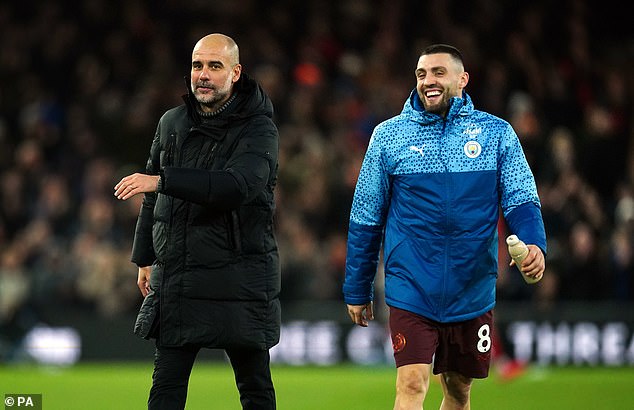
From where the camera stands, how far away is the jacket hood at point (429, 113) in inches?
270

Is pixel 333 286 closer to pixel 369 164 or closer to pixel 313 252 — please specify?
pixel 313 252

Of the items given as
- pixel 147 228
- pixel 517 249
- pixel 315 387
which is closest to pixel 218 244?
pixel 147 228

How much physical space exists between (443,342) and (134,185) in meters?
1.92

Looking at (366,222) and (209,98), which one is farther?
(366,222)

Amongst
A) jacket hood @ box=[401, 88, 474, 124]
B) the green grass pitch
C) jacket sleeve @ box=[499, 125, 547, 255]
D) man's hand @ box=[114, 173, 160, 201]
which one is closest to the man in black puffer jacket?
man's hand @ box=[114, 173, 160, 201]

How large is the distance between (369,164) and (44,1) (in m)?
13.4

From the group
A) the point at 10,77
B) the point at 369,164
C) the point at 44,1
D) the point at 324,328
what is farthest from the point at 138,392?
the point at 44,1

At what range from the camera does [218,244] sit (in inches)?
257

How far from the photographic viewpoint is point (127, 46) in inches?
733

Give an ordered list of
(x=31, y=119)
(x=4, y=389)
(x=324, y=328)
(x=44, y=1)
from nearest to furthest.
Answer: (x=4, y=389), (x=324, y=328), (x=31, y=119), (x=44, y=1)

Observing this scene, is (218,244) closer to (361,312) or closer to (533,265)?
(361,312)

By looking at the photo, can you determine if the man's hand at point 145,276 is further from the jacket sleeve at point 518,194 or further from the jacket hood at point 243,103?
the jacket sleeve at point 518,194

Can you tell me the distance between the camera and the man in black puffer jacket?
651cm

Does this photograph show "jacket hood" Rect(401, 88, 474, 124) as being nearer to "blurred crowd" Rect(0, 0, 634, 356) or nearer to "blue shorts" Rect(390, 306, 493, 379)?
"blue shorts" Rect(390, 306, 493, 379)
